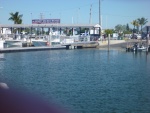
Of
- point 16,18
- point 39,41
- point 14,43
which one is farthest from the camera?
point 16,18

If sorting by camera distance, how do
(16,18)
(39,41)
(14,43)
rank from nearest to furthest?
(14,43)
(39,41)
(16,18)

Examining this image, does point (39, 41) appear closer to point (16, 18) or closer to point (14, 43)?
point (14, 43)

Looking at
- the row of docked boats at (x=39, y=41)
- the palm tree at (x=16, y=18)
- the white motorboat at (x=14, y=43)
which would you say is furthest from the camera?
the palm tree at (x=16, y=18)

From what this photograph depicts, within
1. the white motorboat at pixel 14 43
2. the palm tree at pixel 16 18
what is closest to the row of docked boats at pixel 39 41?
the white motorboat at pixel 14 43

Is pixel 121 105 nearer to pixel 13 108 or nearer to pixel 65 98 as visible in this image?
pixel 65 98

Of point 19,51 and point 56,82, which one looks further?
point 19,51

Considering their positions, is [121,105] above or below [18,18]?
below

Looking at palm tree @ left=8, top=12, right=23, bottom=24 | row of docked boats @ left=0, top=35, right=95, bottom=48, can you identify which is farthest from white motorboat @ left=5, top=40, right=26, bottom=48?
palm tree @ left=8, top=12, right=23, bottom=24

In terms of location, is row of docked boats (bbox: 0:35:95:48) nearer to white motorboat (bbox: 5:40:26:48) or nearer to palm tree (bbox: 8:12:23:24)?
white motorboat (bbox: 5:40:26:48)

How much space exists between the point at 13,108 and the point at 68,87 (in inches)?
828

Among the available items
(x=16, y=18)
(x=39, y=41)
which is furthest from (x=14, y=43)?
(x=16, y=18)

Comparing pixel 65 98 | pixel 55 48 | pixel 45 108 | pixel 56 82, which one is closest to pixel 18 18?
pixel 55 48

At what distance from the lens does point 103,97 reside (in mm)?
19062

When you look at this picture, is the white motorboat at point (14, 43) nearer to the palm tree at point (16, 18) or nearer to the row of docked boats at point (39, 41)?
the row of docked boats at point (39, 41)
